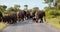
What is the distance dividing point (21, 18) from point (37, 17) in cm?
434

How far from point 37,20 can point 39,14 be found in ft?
4.60

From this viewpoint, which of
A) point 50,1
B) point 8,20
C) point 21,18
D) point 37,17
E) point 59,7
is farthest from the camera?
point 50,1

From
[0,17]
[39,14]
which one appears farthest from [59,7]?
[0,17]

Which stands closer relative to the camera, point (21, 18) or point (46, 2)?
point (21, 18)

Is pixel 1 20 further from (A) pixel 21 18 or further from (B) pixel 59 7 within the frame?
(B) pixel 59 7

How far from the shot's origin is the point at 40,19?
33375mm

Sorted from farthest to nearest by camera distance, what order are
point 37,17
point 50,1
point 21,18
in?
point 50,1 < point 21,18 < point 37,17

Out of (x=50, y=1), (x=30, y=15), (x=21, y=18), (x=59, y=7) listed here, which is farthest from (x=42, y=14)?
(x=50, y=1)

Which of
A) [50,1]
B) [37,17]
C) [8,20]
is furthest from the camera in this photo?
[50,1]

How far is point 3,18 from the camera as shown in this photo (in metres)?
31.8

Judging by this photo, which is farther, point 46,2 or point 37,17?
point 46,2

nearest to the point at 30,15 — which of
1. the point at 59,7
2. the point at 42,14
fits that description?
the point at 42,14

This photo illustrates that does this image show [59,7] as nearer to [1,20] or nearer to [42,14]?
[42,14]

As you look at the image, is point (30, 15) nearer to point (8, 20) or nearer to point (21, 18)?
point (21, 18)
